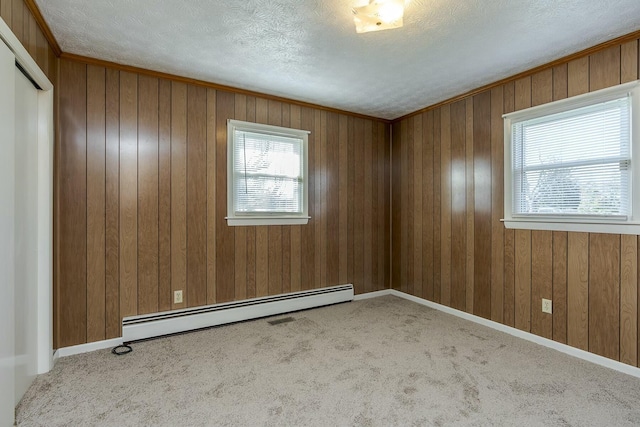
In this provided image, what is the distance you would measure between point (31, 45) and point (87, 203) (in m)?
1.23

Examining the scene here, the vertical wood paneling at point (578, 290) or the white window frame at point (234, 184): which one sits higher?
the white window frame at point (234, 184)

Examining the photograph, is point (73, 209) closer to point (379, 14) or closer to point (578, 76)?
point (379, 14)

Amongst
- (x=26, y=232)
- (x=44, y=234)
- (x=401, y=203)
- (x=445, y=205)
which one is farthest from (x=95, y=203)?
(x=445, y=205)

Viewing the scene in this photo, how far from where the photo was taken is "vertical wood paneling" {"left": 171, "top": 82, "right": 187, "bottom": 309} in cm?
311

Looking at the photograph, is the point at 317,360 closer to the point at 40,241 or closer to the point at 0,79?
the point at 40,241

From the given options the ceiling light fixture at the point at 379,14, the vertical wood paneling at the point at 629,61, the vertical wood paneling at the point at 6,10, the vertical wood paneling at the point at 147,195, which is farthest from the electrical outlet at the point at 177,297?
the vertical wood paneling at the point at 629,61

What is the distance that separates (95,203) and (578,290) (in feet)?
13.7

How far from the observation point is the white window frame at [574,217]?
231 cm

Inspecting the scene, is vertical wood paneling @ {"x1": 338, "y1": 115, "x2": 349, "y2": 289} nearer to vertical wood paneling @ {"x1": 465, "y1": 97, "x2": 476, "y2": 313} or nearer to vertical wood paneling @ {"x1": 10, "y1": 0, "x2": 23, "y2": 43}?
vertical wood paneling @ {"x1": 465, "y1": 97, "x2": 476, "y2": 313}

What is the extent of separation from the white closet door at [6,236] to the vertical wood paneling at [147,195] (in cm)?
120

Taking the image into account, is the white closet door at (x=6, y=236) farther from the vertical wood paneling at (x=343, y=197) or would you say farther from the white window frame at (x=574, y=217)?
the white window frame at (x=574, y=217)

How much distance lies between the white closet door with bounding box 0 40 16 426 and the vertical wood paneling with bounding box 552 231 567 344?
3.85m

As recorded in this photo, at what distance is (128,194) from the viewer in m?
2.91

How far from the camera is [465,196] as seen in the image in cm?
357
